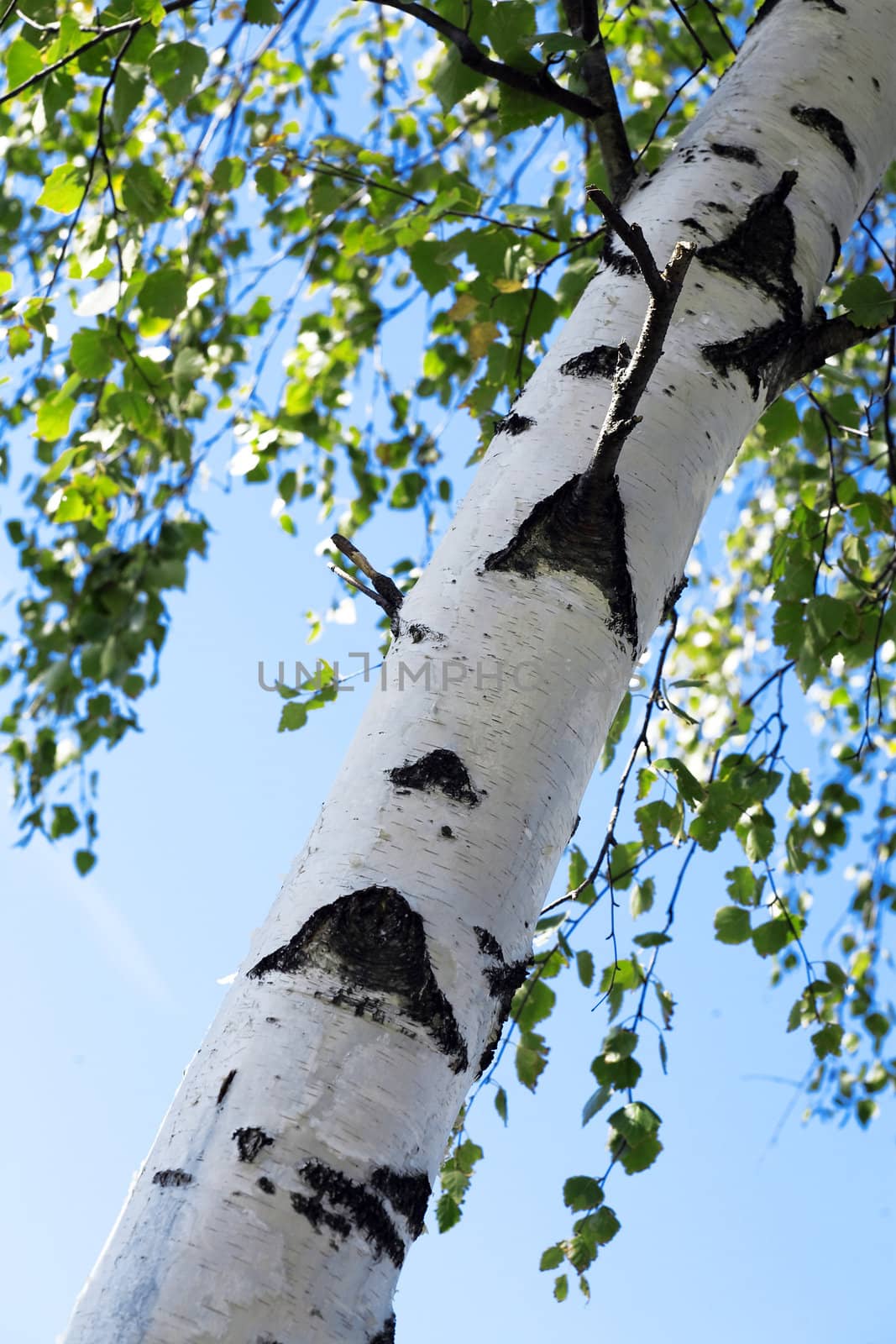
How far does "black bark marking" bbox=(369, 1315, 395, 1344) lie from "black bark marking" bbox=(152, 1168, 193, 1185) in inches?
5.6

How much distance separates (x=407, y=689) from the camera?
2.76ft

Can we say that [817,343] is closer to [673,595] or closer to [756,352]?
[756,352]

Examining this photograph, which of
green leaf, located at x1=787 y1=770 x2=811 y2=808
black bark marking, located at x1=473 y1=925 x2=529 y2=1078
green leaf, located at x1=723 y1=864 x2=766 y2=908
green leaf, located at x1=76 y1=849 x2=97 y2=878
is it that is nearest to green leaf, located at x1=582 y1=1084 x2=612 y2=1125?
green leaf, located at x1=723 y1=864 x2=766 y2=908

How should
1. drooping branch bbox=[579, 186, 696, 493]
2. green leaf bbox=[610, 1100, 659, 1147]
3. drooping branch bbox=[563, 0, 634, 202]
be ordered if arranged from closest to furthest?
drooping branch bbox=[579, 186, 696, 493] → drooping branch bbox=[563, 0, 634, 202] → green leaf bbox=[610, 1100, 659, 1147]

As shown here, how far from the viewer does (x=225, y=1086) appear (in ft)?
2.21

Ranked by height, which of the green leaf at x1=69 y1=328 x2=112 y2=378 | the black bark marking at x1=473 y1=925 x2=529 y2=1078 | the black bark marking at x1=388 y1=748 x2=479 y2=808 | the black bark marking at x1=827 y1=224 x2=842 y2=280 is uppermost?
the green leaf at x1=69 y1=328 x2=112 y2=378

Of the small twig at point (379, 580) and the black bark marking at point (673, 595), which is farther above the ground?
the black bark marking at point (673, 595)

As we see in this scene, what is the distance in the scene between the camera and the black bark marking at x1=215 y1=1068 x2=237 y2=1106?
2.20 feet

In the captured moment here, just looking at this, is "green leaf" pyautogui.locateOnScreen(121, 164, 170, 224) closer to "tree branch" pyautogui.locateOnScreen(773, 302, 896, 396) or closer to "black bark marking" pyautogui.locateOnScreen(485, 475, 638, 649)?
"tree branch" pyautogui.locateOnScreen(773, 302, 896, 396)

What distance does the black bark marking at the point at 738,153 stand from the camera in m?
1.17

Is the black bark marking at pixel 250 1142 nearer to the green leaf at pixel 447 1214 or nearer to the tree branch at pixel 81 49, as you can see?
the green leaf at pixel 447 1214

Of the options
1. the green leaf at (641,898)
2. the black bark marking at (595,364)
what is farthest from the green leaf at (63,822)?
the black bark marking at (595,364)

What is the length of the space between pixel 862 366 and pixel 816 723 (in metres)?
1.43

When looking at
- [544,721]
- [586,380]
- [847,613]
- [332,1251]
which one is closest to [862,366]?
[847,613]
